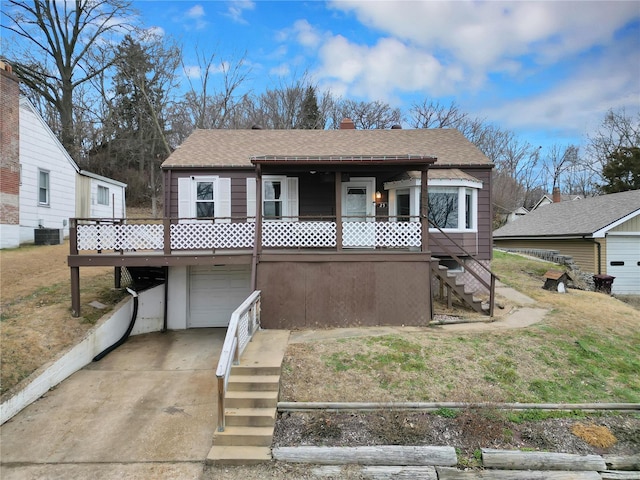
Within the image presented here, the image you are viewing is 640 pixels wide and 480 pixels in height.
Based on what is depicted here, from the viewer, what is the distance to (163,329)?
35.2 ft

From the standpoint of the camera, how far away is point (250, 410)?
529 centimetres

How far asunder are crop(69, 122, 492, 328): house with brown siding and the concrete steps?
2452 mm

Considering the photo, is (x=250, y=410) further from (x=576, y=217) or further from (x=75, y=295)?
(x=576, y=217)

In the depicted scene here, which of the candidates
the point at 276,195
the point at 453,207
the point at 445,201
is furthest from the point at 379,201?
the point at 276,195

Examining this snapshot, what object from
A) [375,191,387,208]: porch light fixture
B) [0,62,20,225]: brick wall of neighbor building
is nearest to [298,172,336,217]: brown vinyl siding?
[375,191,387,208]: porch light fixture

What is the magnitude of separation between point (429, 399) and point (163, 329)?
8.28 m

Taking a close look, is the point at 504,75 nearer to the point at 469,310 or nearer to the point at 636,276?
the point at 636,276

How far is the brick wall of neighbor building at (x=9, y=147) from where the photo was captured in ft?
42.3

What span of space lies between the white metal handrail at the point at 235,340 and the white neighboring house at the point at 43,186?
37.6 ft

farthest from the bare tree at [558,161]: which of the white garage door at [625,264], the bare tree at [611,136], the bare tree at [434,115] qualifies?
the white garage door at [625,264]

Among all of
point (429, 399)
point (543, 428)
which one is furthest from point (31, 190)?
point (543, 428)

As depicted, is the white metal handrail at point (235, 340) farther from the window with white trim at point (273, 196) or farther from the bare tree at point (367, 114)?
the bare tree at point (367, 114)

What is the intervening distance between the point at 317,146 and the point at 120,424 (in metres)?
10.1

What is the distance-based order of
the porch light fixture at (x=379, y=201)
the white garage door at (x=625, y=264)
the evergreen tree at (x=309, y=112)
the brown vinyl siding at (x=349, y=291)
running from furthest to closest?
the evergreen tree at (x=309, y=112), the white garage door at (x=625, y=264), the porch light fixture at (x=379, y=201), the brown vinyl siding at (x=349, y=291)
